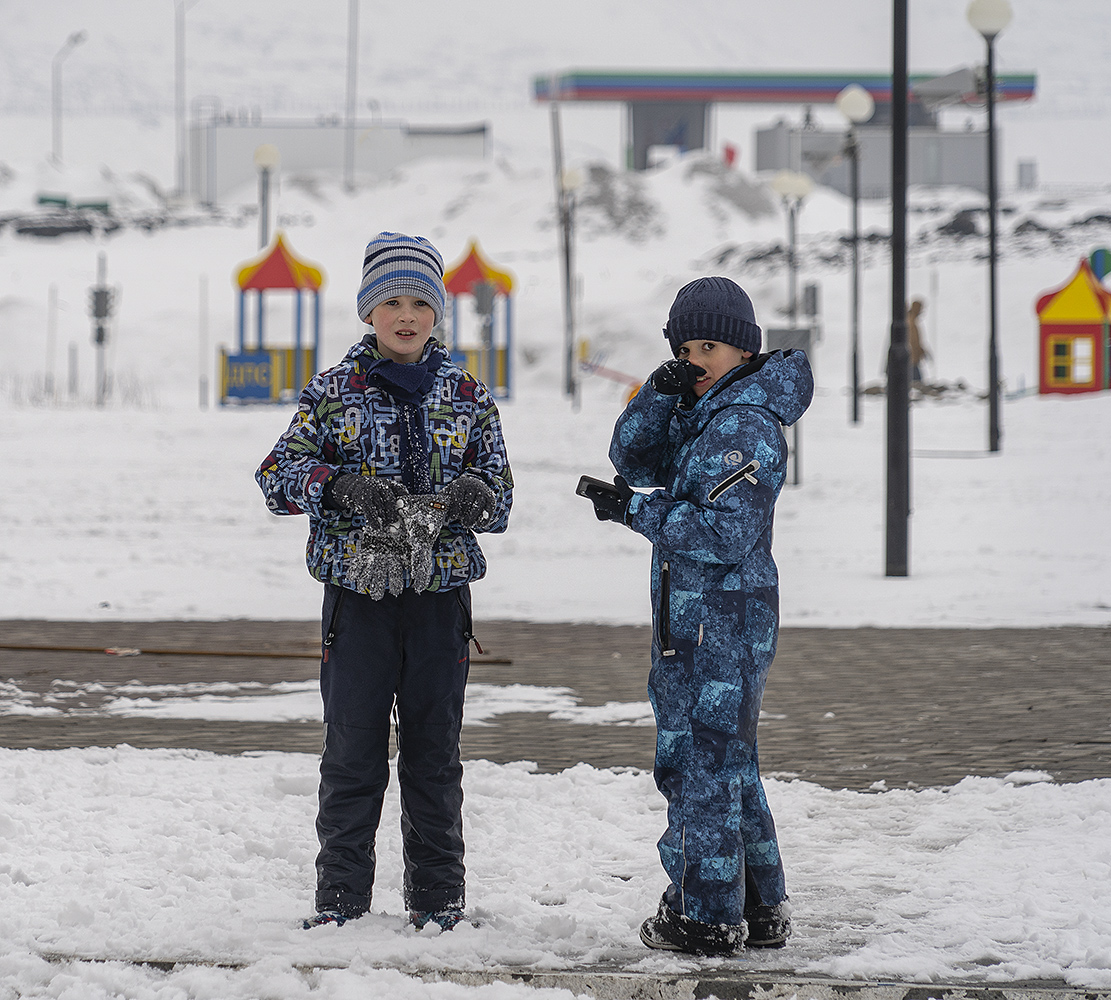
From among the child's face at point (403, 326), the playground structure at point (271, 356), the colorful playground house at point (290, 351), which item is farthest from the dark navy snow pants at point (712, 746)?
the playground structure at point (271, 356)

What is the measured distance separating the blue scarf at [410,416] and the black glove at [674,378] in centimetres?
58

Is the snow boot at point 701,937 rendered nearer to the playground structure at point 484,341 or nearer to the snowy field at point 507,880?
the snowy field at point 507,880

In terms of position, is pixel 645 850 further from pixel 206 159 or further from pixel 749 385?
pixel 206 159

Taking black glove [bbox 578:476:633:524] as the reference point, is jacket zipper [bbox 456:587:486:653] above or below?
below

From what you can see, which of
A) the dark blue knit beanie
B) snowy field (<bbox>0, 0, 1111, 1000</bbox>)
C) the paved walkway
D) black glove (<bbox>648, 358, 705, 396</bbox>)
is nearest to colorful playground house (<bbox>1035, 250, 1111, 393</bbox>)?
snowy field (<bbox>0, 0, 1111, 1000</bbox>)

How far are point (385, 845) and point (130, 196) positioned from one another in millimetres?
70130

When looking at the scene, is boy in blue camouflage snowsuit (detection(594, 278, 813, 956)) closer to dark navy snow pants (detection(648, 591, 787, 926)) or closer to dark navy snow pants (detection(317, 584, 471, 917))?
dark navy snow pants (detection(648, 591, 787, 926))

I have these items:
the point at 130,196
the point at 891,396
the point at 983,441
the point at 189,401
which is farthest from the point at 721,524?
the point at 130,196

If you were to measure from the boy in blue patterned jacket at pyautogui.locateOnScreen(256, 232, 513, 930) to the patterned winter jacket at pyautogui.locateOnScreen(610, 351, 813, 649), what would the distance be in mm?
455

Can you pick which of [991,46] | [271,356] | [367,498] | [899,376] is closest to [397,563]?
[367,498]

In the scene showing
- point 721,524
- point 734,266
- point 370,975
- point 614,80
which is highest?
point 614,80

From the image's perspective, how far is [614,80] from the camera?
76.9 metres

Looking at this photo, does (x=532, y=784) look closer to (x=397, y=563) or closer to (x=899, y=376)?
(x=397, y=563)

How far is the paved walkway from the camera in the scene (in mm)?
5785
